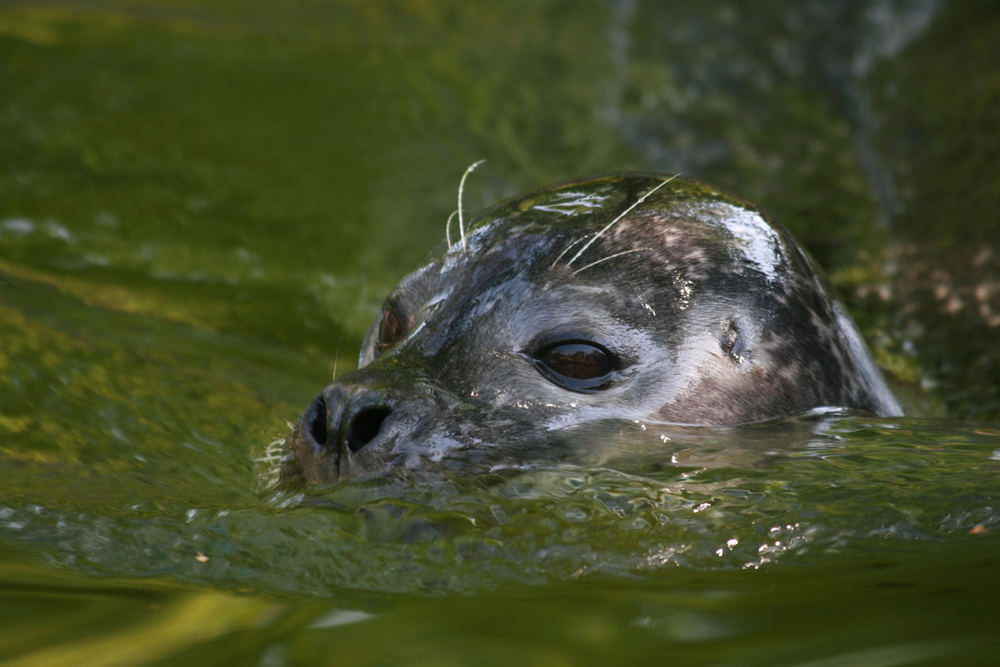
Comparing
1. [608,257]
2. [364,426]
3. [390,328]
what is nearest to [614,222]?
[608,257]

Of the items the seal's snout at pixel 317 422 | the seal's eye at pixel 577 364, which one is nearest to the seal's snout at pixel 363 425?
the seal's snout at pixel 317 422

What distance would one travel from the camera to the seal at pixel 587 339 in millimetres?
2861

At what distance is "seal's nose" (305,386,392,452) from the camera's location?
2795 mm

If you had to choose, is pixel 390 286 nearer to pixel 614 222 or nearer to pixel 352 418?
pixel 614 222

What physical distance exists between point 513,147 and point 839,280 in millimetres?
1924

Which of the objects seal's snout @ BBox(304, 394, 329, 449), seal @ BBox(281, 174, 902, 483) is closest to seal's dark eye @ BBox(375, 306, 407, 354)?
seal @ BBox(281, 174, 902, 483)

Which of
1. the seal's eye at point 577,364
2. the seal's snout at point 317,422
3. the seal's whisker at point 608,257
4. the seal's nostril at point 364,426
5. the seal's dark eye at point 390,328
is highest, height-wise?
the seal's dark eye at point 390,328

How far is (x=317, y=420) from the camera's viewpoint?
A: 2.92 meters

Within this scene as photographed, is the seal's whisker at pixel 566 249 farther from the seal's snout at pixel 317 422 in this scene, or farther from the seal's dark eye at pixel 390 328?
the seal's snout at pixel 317 422

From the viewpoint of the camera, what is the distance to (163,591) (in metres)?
2.38

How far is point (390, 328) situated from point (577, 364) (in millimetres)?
689

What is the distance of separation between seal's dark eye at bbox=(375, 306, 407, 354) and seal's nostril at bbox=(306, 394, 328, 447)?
1.98 feet

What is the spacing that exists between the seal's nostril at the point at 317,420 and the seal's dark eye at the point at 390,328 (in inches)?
23.8

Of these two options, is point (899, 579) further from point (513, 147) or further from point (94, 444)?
point (513, 147)
